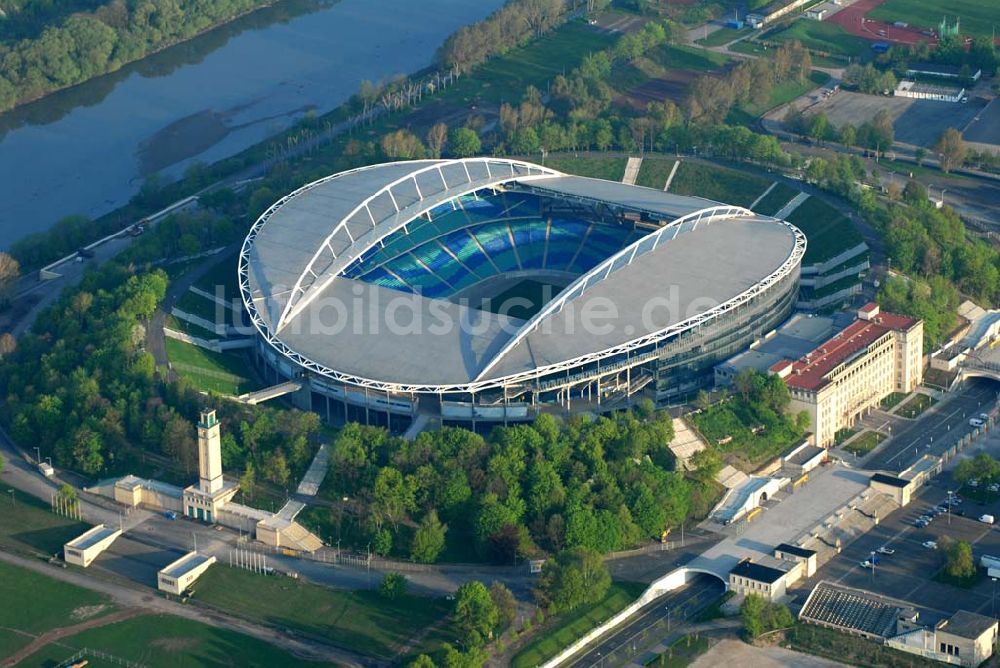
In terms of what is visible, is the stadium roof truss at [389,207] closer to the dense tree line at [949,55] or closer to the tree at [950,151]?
the tree at [950,151]

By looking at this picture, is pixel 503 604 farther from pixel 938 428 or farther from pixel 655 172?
pixel 655 172

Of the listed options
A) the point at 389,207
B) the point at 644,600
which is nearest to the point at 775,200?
the point at 389,207

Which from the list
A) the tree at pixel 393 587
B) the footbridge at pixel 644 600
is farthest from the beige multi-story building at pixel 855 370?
the tree at pixel 393 587

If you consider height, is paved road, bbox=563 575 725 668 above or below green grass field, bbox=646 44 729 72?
below

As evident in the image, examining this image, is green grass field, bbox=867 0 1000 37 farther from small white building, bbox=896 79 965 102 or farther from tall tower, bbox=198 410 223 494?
tall tower, bbox=198 410 223 494

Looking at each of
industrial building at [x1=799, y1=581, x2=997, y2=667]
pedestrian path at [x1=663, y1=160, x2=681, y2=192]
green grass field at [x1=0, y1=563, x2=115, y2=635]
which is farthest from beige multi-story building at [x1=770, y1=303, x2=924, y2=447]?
green grass field at [x1=0, y1=563, x2=115, y2=635]

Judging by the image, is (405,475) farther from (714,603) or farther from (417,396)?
(714,603)
